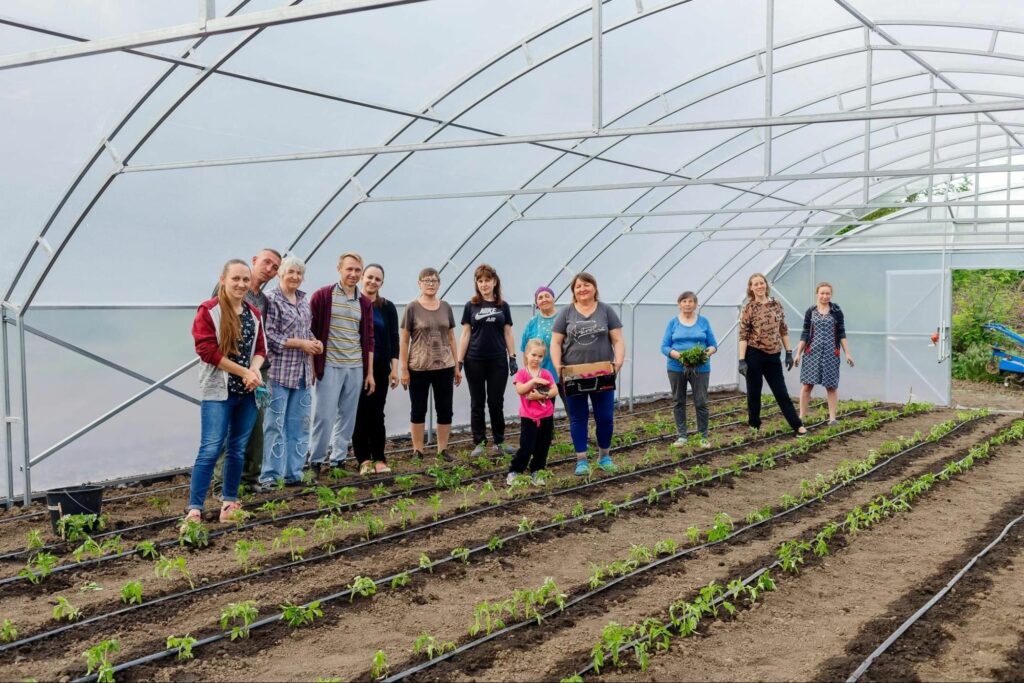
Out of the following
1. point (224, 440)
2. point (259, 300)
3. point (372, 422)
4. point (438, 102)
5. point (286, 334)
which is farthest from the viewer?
point (438, 102)

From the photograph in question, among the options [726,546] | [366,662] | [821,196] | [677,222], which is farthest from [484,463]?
[821,196]

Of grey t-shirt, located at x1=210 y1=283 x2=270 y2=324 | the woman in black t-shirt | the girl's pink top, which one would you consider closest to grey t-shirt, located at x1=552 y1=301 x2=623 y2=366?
the girl's pink top

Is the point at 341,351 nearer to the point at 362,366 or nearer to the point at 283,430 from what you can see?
the point at 362,366

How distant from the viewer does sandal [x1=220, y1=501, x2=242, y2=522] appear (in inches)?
216

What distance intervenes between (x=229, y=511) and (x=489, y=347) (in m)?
2.93

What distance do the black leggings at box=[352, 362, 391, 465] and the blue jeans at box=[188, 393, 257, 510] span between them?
1681 mm

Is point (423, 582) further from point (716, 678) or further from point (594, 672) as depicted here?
point (716, 678)

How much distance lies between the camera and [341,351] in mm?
6773

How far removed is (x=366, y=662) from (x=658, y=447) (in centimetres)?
566

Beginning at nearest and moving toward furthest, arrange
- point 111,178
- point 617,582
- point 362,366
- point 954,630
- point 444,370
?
1. point 954,630
2. point 617,582
3. point 111,178
4. point 362,366
5. point 444,370

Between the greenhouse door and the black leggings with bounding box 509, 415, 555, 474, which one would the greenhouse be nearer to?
the black leggings with bounding box 509, 415, 555, 474

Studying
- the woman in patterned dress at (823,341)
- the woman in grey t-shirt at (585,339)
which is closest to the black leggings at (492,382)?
the woman in grey t-shirt at (585,339)

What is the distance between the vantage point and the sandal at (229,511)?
5.48 meters

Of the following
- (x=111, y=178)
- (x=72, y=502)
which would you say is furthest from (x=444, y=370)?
(x=72, y=502)
